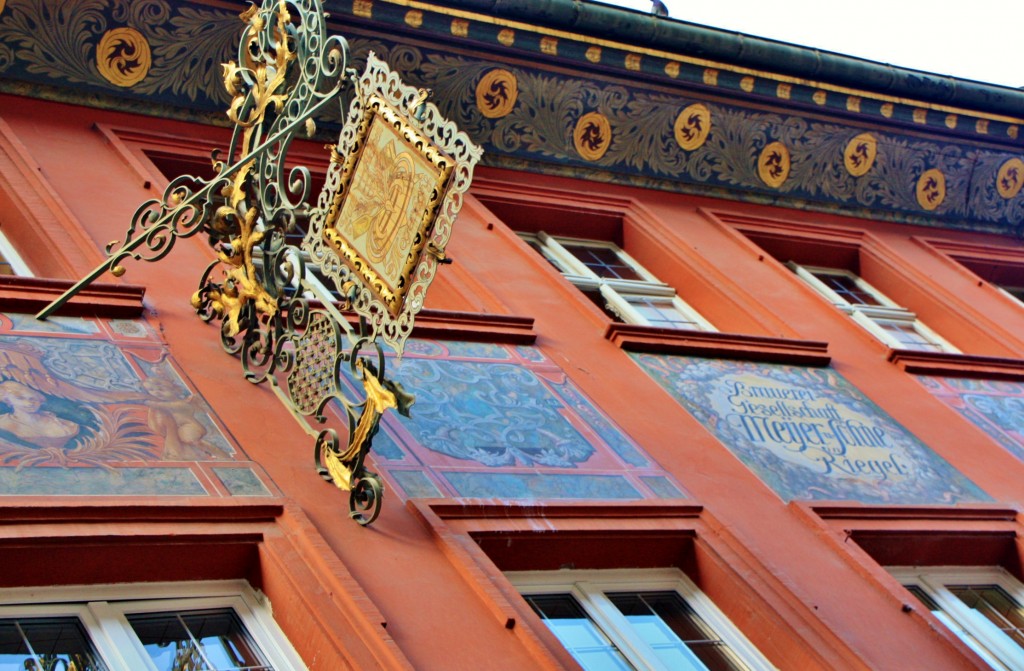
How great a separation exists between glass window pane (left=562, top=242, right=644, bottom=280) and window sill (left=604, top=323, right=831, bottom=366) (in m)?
1.50

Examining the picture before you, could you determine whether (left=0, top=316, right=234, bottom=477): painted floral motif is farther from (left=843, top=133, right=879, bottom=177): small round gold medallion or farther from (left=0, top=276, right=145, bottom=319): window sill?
(left=843, top=133, right=879, bottom=177): small round gold medallion

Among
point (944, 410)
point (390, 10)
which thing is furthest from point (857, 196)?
point (390, 10)

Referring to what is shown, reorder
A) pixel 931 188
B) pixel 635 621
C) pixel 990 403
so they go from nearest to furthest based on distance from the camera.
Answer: pixel 635 621 → pixel 990 403 → pixel 931 188

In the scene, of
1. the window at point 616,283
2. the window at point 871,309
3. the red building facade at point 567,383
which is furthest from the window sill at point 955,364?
the window at point 616,283

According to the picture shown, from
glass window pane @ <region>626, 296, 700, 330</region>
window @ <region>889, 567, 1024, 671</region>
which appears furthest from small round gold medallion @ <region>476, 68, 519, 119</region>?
window @ <region>889, 567, 1024, 671</region>

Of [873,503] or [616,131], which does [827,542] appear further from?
[616,131]

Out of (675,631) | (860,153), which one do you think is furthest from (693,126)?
(675,631)

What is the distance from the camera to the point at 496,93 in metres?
8.98

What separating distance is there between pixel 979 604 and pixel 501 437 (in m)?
2.22

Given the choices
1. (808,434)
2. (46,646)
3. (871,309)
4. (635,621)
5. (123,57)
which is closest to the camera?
(46,646)

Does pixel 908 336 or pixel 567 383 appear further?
pixel 908 336

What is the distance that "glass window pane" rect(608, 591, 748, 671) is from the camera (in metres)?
5.22

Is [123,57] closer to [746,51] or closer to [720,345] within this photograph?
[720,345]

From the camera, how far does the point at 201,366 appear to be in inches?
223
